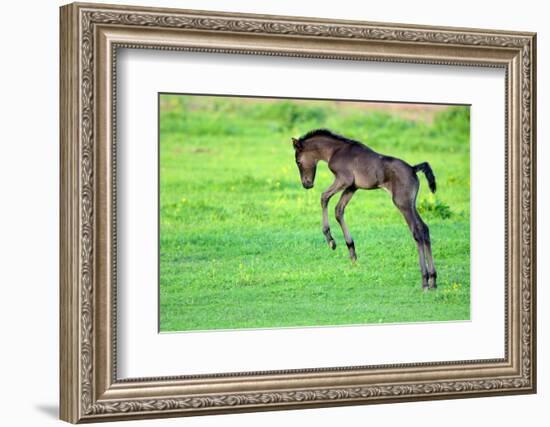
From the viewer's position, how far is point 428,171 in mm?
7488

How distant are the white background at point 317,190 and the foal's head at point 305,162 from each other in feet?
0.95

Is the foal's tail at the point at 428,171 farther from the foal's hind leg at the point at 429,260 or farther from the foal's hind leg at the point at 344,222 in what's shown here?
the foal's hind leg at the point at 344,222

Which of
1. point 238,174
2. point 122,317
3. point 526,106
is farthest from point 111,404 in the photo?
point 526,106

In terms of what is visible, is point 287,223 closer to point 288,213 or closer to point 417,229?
point 288,213

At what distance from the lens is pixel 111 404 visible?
21.7ft

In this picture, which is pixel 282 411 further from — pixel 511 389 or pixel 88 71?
pixel 88 71

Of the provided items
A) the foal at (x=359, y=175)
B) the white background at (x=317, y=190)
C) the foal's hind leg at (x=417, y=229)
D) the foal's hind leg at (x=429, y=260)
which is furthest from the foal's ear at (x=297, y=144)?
the foal's hind leg at (x=429, y=260)

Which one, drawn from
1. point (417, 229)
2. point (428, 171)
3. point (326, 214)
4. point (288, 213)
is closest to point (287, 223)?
point (288, 213)

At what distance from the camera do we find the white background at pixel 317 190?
6.66 m

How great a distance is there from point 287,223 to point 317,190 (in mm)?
254

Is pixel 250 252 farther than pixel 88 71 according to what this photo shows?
Yes

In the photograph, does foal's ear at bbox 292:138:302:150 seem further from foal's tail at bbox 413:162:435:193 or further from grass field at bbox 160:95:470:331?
foal's tail at bbox 413:162:435:193

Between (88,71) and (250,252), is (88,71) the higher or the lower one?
the higher one

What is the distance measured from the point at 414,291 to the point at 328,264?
52 cm
